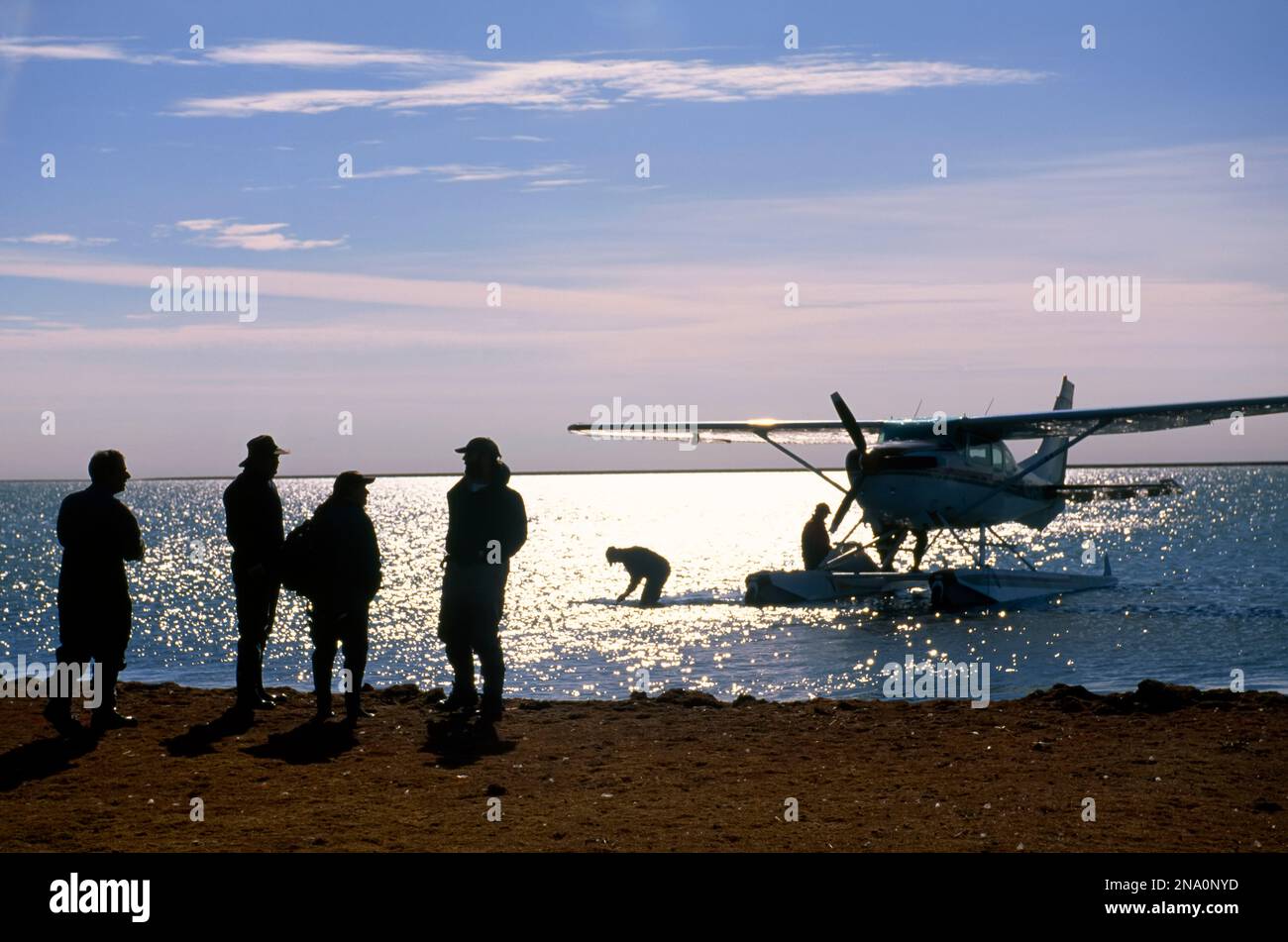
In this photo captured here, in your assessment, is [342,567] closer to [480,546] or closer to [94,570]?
[480,546]

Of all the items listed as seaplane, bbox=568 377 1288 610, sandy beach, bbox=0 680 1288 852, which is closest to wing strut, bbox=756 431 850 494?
seaplane, bbox=568 377 1288 610

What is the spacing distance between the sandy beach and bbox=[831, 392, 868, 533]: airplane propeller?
1537 centimetres

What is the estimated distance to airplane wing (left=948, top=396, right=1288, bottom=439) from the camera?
24250mm

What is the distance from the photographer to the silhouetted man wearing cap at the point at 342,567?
8.69m

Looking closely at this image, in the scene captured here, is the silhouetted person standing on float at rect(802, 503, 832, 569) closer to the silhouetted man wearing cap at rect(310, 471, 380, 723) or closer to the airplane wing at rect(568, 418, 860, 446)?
the airplane wing at rect(568, 418, 860, 446)

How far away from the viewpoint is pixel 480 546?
880 cm

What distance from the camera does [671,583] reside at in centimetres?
3516

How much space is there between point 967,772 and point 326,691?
4.37m

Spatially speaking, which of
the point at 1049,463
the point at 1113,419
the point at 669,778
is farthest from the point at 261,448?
the point at 1049,463

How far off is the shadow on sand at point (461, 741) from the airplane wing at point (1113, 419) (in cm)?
1909

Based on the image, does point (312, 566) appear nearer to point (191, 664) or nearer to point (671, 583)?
point (191, 664)

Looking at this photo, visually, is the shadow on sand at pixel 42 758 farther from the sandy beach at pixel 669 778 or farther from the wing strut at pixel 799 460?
the wing strut at pixel 799 460

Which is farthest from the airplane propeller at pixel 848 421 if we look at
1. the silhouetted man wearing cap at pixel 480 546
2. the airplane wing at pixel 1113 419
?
the silhouetted man wearing cap at pixel 480 546
